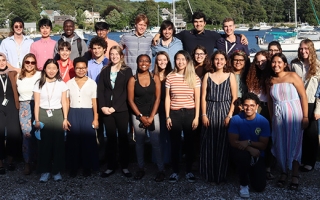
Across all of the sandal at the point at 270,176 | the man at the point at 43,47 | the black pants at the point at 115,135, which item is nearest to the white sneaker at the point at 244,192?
the sandal at the point at 270,176

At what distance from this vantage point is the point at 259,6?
4683 inches

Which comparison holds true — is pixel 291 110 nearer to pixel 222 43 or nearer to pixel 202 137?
pixel 202 137

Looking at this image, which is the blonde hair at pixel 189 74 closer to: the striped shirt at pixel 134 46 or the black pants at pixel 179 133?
the black pants at pixel 179 133

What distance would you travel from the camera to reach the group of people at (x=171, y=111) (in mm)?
4406

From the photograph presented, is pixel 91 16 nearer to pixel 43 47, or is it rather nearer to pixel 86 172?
pixel 43 47

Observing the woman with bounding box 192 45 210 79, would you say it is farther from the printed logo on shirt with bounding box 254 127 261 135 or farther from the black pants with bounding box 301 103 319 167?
the black pants with bounding box 301 103 319 167

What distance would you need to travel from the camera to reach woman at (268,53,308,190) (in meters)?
4.39

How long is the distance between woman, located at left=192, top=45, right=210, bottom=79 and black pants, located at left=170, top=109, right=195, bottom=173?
67 cm

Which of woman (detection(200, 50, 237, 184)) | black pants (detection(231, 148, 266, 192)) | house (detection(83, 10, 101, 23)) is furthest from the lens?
house (detection(83, 10, 101, 23))

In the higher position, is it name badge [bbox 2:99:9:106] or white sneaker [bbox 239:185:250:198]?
name badge [bbox 2:99:9:106]

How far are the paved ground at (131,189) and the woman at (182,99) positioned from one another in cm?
27

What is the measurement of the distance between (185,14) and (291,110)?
105104mm

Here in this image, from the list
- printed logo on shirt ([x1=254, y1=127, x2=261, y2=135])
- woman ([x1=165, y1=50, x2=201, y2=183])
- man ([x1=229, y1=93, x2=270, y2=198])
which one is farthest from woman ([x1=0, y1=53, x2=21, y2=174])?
printed logo on shirt ([x1=254, y1=127, x2=261, y2=135])

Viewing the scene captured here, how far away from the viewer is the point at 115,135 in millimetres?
4809
